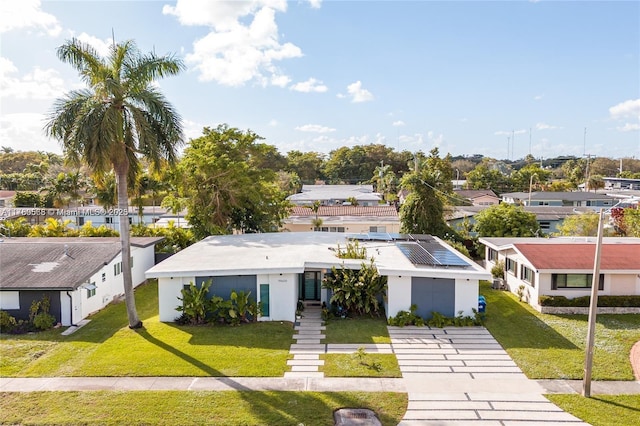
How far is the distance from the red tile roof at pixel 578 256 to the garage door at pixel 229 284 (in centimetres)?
1384

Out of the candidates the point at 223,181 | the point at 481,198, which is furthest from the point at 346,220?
the point at 481,198

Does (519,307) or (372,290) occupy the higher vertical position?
(372,290)

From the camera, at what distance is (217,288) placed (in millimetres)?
19453

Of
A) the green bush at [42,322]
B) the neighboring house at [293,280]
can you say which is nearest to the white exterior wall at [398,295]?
the neighboring house at [293,280]

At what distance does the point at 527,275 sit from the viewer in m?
23.3

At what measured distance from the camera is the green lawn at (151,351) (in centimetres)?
1480

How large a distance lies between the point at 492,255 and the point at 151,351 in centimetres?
2206

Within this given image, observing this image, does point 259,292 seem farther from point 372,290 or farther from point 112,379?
point 112,379

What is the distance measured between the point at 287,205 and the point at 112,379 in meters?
24.7

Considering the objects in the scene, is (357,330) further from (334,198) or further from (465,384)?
(334,198)

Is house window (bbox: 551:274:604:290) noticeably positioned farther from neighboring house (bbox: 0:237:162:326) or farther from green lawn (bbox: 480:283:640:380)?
neighboring house (bbox: 0:237:162:326)

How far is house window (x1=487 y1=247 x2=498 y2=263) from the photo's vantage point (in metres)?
28.4

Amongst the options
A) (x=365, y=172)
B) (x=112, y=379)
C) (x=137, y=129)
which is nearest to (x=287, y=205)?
(x=137, y=129)

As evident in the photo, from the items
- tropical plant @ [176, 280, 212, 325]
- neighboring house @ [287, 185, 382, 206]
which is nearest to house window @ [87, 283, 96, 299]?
tropical plant @ [176, 280, 212, 325]
